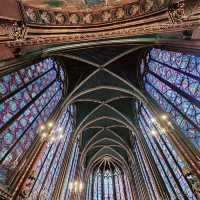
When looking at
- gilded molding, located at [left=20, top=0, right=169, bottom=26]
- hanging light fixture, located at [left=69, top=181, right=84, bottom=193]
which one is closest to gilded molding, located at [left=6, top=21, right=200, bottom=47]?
gilded molding, located at [left=20, top=0, right=169, bottom=26]

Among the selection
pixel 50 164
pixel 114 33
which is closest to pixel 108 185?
pixel 50 164

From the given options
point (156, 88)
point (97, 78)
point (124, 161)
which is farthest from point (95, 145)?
point (156, 88)

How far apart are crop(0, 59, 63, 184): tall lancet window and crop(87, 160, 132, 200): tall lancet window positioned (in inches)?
436

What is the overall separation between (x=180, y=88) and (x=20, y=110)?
22.0 ft

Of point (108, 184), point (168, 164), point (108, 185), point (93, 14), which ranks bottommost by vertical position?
point (168, 164)

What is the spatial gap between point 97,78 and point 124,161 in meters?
10.1

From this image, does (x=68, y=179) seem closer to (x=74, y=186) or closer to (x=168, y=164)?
(x=74, y=186)

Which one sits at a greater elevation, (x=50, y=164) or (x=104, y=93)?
(x=104, y=93)

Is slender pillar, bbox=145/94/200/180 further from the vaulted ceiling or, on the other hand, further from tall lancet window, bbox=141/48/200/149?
the vaulted ceiling

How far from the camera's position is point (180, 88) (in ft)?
28.7

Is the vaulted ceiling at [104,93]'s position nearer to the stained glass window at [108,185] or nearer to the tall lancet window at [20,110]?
the stained glass window at [108,185]

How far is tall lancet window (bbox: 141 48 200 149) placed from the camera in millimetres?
7605

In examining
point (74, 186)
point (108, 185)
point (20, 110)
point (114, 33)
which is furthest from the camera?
point (108, 185)

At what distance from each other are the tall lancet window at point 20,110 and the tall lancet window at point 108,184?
1108 centimetres
